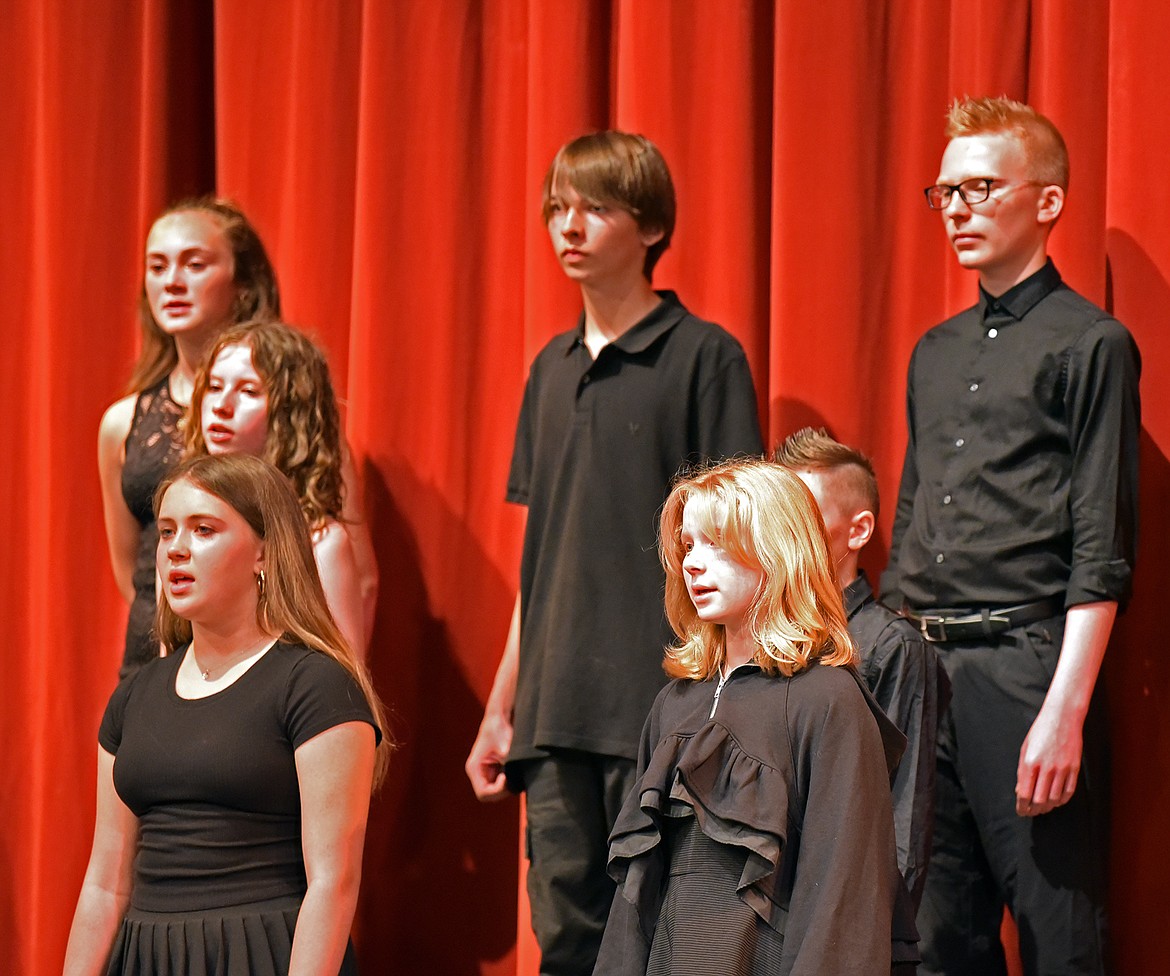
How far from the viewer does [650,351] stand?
2668mm

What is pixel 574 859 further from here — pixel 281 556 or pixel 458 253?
pixel 458 253

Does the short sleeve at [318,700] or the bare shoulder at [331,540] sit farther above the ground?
the bare shoulder at [331,540]

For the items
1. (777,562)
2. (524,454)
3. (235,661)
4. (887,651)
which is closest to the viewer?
(777,562)

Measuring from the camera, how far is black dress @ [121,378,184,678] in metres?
2.86

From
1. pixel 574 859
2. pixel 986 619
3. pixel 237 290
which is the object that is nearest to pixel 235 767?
pixel 574 859

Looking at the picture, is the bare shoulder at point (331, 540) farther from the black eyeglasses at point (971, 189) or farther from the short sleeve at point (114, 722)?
the black eyeglasses at point (971, 189)

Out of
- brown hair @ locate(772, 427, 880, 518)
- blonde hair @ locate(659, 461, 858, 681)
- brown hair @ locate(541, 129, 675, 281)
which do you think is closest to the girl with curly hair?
brown hair @ locate(541, 129, 675, 281)

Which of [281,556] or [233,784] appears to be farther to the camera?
[281,556]

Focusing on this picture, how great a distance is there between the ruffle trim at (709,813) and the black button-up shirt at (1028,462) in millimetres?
796

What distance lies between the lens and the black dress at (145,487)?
112 inches

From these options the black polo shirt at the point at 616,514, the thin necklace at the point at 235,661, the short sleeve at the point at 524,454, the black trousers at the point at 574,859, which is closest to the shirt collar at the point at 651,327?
the black polo shirt at the point at 616,514

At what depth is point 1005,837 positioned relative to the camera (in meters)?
2.43

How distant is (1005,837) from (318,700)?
1.12 m

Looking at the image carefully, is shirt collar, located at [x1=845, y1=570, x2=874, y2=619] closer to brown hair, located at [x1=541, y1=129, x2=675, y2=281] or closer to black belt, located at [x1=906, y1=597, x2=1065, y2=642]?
black belt, located at [x1=906, y1=597, x2=1065, y2=642]
